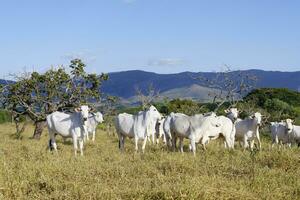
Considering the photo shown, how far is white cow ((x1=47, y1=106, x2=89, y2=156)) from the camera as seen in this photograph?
18594 mm

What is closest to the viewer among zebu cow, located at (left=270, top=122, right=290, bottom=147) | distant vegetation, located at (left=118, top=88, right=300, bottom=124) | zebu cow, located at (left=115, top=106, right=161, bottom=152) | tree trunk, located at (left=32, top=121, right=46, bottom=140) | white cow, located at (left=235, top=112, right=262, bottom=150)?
zebu cow, located at (left=115, top=106, right=161, bottom=152)

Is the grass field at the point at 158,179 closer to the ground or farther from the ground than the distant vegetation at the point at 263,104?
farther from the ground

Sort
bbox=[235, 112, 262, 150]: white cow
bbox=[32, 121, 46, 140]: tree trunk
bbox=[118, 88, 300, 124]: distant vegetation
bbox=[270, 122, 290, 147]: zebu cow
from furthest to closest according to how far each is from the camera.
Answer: bbox=[118, 88, 300, 124]: distant vegetation, bbox=[32, 121, 46, 140]: tree trunk, bbox=[270, 122, 290, 147]: zebu cow, bbox=[235, 112, 262, 150]: white cow

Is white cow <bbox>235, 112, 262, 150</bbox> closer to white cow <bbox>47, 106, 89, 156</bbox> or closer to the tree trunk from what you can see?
white cow <bbox>47, 106, 89, 156</bbox>

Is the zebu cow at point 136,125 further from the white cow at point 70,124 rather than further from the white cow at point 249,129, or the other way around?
the white cow at point 249,129

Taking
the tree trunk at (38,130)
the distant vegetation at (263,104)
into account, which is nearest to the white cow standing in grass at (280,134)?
the distant vegetation at (263,104)

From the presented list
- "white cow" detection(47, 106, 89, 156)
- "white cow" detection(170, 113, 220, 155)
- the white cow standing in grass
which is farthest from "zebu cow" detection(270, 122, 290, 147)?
"white cow" detection(47, 106, 89, 156)

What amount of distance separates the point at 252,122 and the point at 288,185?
473 inches

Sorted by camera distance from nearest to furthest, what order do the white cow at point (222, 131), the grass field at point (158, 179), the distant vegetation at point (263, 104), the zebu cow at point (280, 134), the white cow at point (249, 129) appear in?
the grass field at point (158, 179) < the white cow at point (222, 131) < the white cow at point (249, 129) < the zebu cow at point (280, 134) < the distant vegetation at point (263, 104)

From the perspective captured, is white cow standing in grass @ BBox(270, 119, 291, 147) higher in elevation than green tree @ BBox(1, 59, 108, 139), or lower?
lower

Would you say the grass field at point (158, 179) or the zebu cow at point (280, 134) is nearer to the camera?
the grass field at point (158, 179)

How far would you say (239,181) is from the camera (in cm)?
977

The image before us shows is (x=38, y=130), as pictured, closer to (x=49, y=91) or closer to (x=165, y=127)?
(x=49, y=91)

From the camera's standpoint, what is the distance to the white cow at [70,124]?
61.0ft
